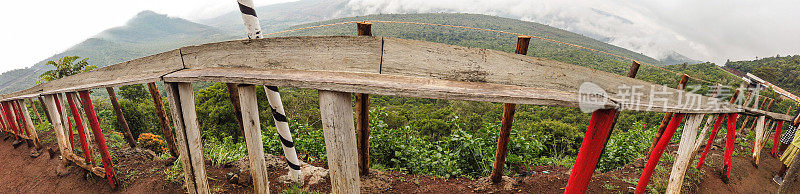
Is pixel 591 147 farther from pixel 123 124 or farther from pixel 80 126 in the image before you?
pixel 123 124

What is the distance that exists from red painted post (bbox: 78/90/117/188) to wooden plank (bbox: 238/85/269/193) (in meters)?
2.10

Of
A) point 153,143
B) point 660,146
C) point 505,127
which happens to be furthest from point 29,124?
point 660,146

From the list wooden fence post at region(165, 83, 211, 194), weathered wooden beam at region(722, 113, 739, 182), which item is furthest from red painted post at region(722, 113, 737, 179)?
wooden fence post at region(165, 83, 211, 194)

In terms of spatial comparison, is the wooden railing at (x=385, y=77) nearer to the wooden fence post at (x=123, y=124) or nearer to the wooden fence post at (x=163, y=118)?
the wooden fence post at (x=163, y=118)

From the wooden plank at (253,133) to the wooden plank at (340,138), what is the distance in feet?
3.11

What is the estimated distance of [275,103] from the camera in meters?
3.06

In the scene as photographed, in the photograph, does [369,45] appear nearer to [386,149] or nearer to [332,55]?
[332,55]

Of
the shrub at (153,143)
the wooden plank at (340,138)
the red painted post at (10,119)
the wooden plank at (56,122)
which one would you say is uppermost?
the wooden plank at (340,138)

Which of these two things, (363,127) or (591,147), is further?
(363,127)

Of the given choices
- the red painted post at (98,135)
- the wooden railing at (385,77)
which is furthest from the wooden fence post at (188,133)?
the red painted post at (98,135)

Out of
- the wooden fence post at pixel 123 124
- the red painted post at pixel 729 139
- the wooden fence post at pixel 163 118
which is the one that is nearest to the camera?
the red painted post at pixel 729 139

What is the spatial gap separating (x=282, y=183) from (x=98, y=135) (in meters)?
2.19

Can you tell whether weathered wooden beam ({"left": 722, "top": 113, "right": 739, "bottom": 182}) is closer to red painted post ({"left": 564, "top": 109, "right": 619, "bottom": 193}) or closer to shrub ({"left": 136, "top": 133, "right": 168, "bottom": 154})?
red painted post ({"left": 564, "top": 109, "right": 619, "bottom": 193})

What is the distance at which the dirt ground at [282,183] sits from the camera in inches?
157
